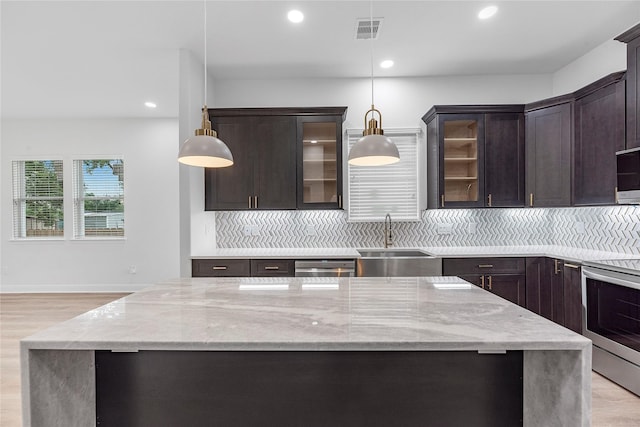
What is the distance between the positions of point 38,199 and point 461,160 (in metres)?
6.87

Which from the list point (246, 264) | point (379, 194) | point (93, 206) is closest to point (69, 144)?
point (93, 206)

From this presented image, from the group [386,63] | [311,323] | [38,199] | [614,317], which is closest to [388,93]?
[386,63]

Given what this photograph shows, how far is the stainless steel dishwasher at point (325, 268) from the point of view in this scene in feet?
11.0

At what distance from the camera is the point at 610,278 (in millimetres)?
2541

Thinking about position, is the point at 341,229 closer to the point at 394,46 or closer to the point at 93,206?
the point at 394,46

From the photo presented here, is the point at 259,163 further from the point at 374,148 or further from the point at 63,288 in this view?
the point at 63,288

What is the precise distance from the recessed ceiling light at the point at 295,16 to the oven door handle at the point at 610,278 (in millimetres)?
3212

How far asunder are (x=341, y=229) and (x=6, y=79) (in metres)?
4.51

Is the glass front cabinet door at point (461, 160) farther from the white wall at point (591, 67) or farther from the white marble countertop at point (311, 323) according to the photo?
the white marble countertop at point (311, 323)

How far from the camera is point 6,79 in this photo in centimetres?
411

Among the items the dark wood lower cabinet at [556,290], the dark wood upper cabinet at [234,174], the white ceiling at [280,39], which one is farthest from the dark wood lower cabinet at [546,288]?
the dark wood upper cabinet at [234,174]

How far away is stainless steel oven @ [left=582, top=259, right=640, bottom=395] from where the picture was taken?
2393 mm

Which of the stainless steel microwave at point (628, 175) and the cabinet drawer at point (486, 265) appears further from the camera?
the cabinet drawer at point (486, 265)

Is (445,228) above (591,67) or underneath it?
underneath
